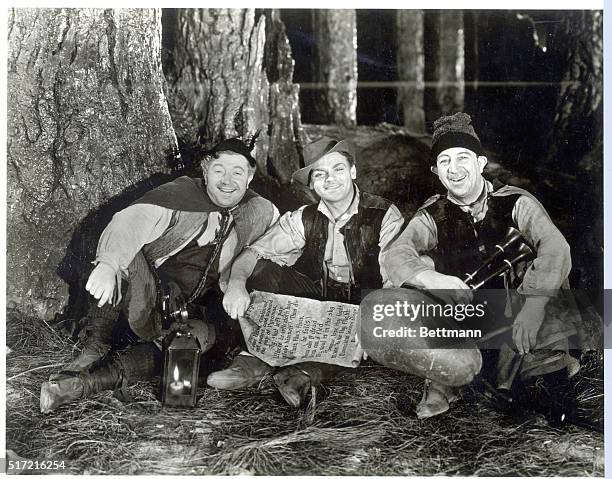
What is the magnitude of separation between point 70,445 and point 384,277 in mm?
1389

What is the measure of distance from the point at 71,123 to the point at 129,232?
495mm

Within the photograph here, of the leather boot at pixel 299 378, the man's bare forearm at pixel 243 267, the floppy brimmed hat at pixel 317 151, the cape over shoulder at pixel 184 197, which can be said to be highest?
the floppy brimmed hat at pixel 317 151

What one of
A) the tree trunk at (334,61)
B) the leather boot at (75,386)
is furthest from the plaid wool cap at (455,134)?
the leather boot at (75,386)

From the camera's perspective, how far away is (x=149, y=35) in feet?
10.2

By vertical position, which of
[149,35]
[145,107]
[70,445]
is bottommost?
[70,445]

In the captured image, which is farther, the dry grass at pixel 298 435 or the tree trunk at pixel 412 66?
the tree trunk at pixel 412 66

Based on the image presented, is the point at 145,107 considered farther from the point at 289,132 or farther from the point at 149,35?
the point at 289,132

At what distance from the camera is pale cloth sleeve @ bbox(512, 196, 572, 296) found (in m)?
3.07

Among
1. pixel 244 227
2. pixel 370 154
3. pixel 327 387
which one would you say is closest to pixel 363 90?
pixel 370 154

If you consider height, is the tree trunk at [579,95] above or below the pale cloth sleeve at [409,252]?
above

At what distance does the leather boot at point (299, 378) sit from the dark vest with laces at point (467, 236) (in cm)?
60

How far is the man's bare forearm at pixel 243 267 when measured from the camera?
3.10 m

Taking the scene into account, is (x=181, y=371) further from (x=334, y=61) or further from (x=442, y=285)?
(x=334, y=61)

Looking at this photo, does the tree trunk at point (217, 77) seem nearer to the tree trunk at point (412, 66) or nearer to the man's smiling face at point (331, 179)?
the man's smiling face at point (331, 179)
